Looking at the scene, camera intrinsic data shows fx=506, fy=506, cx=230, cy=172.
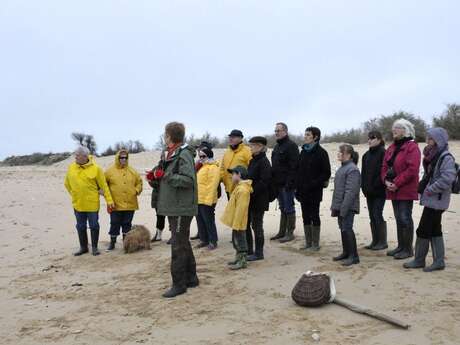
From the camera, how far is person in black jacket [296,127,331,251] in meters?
7.81

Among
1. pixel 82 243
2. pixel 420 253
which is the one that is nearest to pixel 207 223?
pixel 82 243

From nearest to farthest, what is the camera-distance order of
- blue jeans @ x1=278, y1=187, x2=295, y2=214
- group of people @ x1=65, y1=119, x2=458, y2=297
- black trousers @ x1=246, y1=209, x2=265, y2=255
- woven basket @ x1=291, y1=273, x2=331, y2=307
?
woven basket @ x1=291, y1=273, x2=331, y2=307 → group of people @ x1=65, y1=119, x2=458, y2=297 → black trousers @ x1=246, y1=209, x2=265, y2=255 → blue jeans @ x1=278, y1=187, x2=295, y2=214

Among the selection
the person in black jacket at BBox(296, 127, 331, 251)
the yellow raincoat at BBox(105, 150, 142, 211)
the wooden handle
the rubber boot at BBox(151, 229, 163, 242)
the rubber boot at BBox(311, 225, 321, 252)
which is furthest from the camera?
the rubber boot at BBox(151, 229, 163, 242)

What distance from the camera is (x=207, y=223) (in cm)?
877

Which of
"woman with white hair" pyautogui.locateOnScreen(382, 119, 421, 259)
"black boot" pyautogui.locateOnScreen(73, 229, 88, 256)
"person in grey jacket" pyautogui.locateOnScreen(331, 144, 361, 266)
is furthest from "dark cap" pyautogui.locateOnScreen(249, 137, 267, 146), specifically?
"black boot" pyautogui.locateOnScreen(73, 229, 88, 256)

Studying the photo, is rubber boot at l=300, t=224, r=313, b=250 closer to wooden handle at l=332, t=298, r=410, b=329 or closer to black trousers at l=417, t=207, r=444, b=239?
black trousers at l=417, t=207, r=444, b=239

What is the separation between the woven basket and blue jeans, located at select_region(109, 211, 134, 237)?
4696 mm

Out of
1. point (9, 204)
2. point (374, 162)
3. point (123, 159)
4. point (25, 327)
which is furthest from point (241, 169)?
point (9, 204)

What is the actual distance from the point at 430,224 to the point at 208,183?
369 centimetres

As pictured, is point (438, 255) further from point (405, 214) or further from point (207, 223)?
point (207, 223)

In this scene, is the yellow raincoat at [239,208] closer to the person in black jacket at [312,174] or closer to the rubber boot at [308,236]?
the person in black jacket at [312,174]

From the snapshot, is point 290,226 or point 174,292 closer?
point 174,292

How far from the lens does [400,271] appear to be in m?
6.64

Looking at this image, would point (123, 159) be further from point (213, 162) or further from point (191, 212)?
point (191, 212)
